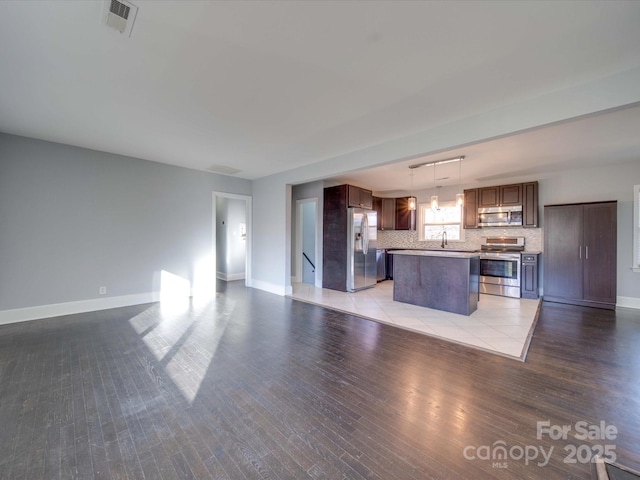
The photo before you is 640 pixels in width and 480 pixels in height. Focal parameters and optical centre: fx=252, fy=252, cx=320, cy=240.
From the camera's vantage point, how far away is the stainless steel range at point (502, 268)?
17.9 ft

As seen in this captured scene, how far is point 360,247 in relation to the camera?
5949 mm

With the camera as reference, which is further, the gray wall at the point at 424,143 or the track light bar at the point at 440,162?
the track light bar at the point at 440,162

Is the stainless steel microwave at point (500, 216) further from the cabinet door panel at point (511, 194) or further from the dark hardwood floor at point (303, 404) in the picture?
the dark hardwood floor at point (303, 404)

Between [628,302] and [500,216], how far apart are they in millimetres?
2596

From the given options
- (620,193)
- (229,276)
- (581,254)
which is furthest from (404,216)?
(229,276)

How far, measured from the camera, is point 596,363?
2664 millimetres

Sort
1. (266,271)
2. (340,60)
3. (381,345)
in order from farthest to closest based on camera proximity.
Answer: (266,271) → (381,345) → (340,60)

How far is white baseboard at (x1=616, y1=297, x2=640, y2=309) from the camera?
4641 mm

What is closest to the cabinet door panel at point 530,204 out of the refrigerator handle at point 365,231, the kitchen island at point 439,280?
the kitchen island at point 439,280

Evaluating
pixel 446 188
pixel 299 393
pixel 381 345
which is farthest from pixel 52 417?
pixel 446 188

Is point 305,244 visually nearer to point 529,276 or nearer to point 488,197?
point 488,197

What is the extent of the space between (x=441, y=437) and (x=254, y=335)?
2384 mm

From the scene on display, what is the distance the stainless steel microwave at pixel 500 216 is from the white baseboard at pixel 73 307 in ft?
A: 24.5

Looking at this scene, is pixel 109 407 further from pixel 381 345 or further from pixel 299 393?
pixel 381 345
